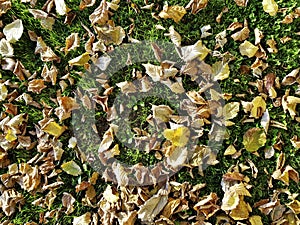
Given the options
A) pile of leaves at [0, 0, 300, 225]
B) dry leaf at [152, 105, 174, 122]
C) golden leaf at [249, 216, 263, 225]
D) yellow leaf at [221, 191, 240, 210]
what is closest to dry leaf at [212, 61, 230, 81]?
pile of leaves at [0, 0, 300, 225]

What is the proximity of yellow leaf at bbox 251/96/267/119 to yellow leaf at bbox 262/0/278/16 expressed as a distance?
34 centimetres

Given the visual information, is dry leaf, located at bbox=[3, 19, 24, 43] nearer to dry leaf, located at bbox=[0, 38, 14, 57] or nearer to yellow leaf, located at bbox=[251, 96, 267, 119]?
dry leaf, located at bbox=[0, 38, 14, 57]

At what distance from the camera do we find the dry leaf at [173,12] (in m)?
1.82

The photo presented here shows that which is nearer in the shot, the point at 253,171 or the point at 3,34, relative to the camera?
the point at 253,171

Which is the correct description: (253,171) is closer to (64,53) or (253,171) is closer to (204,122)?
(204,122)

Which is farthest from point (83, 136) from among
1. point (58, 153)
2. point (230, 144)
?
point (230, 144)

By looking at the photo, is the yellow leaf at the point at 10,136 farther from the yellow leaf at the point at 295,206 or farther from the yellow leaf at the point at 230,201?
the yellow leaf at the point at 295,206

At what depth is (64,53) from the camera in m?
1.90

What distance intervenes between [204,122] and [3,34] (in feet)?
3.07

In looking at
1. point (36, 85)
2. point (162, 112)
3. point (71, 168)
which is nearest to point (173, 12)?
point (162, 112)

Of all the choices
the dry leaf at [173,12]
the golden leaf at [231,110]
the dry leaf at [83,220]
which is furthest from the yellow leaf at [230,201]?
the dry leaf at [173,12]

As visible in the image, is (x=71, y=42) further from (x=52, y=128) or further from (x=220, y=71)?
(x=220, y=71)

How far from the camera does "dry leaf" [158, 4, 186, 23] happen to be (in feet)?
5.98

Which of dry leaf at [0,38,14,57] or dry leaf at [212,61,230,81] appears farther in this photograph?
dry leaf at [0,38,14,57]
